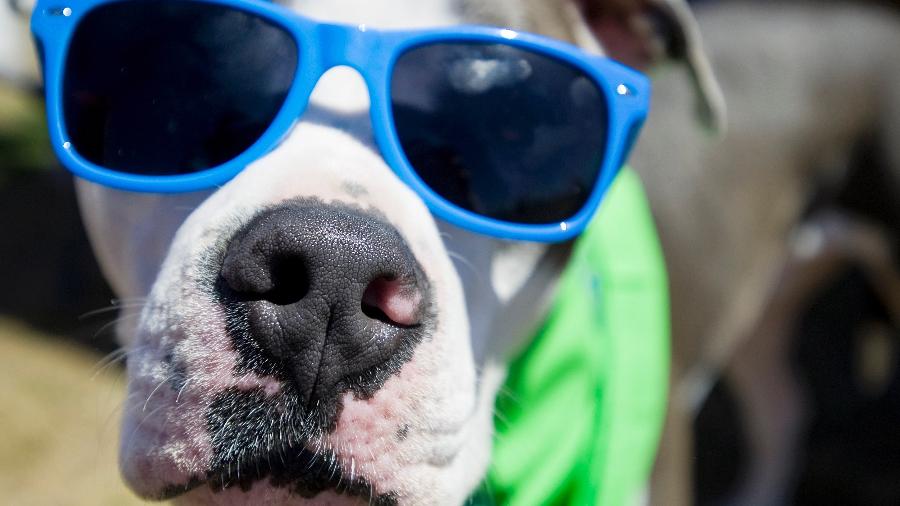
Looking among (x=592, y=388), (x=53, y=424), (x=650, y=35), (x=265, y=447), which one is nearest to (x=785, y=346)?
(x=592, y=388)

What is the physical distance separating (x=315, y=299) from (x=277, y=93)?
360 millimetres

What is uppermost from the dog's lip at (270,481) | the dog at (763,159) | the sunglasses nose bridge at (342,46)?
the sunglasses nose bridge at (342,46)

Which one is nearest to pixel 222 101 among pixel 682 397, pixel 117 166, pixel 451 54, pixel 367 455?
pixel 117 166

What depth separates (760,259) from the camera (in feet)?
9.56

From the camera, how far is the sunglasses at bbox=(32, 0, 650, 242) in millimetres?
1165

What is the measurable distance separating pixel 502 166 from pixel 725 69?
6.23ft

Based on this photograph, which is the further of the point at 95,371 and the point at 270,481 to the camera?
the point at 95,371

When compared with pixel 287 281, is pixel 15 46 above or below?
below

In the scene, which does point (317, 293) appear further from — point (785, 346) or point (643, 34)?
point (785, 346)

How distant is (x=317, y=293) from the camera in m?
0.94

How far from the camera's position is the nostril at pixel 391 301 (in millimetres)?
991

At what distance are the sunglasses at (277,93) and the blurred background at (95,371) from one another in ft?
4.85

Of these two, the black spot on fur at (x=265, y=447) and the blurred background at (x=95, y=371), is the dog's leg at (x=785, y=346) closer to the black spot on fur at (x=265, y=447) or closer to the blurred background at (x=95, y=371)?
the blurred background at (x=95, y=371)

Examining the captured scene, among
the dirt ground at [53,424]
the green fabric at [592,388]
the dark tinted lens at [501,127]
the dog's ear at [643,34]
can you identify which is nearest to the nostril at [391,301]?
the dark tinted lens at [501,127]
